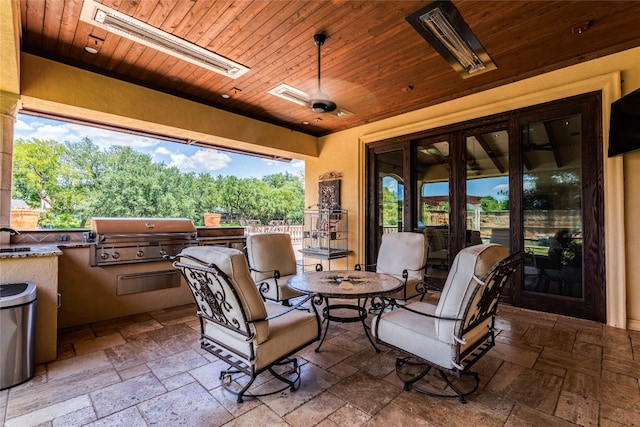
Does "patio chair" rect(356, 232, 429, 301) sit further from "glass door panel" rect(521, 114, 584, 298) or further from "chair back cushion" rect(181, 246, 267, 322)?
"chair back cushion" rect(181, 246, 267, 322)

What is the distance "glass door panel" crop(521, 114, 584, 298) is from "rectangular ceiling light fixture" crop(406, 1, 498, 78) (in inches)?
49.4

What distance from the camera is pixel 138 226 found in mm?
3631

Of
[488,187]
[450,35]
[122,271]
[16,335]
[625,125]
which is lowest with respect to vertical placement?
[16,335]

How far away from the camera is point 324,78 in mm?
3707

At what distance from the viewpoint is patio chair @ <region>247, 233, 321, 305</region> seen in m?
3.30

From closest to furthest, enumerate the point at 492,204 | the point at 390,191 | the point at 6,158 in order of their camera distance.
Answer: the point at 6,158 < the point at 492,204 < the point at 390,191

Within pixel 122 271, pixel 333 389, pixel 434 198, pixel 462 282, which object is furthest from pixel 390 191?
pixel 122 271

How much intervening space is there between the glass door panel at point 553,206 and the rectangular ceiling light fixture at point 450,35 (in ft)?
4.12

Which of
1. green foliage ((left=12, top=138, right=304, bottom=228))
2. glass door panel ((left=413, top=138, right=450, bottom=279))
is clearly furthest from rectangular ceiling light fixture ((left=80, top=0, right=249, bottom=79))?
green foliage ((left=12, top=138, right=304, bottom=228))

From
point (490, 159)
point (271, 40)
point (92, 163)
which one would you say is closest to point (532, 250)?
point (490, 159)


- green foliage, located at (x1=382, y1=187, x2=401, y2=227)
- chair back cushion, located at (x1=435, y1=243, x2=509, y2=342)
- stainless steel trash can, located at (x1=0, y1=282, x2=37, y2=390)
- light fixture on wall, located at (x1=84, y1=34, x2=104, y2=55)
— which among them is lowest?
stainless steel trash can, located at (x1=0, y1=282, x2=37, y2=390)

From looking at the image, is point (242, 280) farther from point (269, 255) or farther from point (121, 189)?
point (121, 189)

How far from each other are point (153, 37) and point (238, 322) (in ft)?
9.58

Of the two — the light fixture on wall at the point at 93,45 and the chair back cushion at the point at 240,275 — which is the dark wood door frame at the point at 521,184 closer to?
the chair back cushion at the point at 240,275
